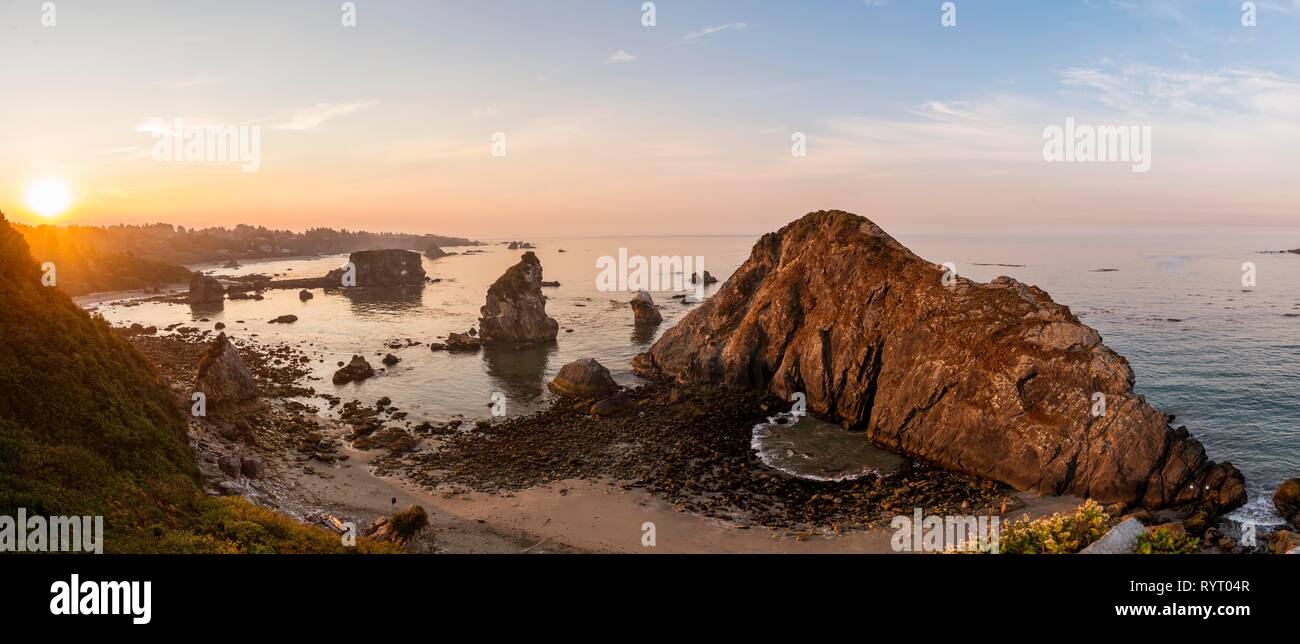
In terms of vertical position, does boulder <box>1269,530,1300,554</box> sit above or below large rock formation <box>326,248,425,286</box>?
below

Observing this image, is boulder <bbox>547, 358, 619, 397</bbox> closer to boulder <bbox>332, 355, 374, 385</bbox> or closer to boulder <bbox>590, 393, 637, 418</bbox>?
boulder <bbox>590, 393, 637, 418</bbox>

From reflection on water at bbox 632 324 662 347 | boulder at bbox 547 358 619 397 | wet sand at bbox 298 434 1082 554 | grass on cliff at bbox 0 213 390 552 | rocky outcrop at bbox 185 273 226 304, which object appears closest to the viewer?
grass on cliff at bbox 0 213 390 552

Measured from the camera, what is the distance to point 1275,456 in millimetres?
37688

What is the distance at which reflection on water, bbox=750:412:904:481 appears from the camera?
3631 centimetres

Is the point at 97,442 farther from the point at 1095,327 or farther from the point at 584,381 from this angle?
the point at 1095,327

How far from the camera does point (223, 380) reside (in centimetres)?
4669

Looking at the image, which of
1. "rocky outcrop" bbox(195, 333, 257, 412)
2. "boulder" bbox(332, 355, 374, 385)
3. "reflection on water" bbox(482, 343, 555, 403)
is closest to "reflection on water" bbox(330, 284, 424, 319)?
"reflection on water" bbox(482, 343, 555, 403)

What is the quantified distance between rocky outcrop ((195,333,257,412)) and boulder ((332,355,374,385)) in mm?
9277

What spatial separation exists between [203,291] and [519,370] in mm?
85093

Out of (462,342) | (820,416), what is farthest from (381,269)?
(820,416)
